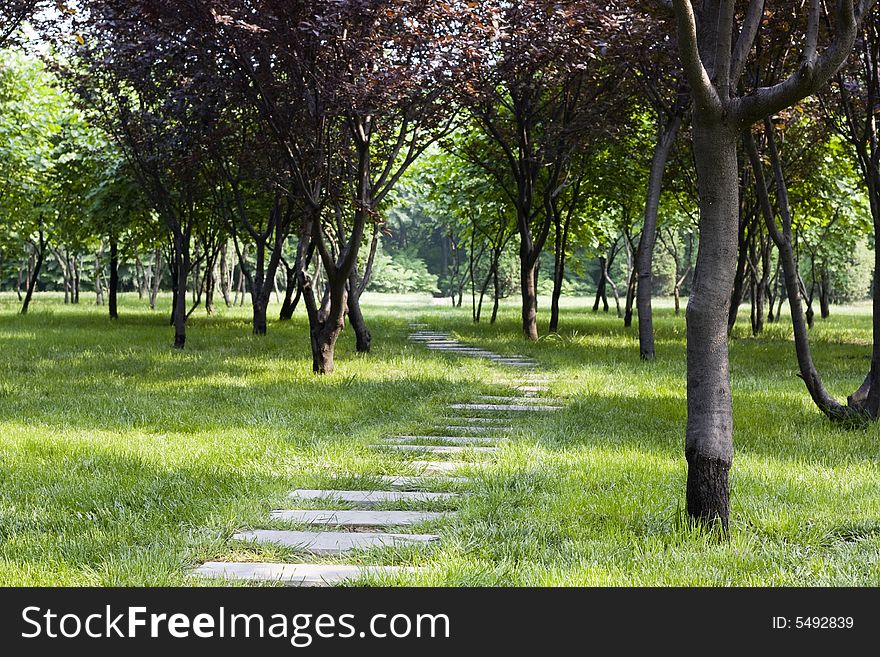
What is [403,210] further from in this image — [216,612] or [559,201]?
[216,612]

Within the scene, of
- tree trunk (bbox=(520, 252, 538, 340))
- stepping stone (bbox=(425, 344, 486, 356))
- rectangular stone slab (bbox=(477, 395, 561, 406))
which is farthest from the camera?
tree trunk (bbox=(520, 252, 538, 340))

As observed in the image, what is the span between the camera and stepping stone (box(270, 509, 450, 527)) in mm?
4223

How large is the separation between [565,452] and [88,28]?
9.52m

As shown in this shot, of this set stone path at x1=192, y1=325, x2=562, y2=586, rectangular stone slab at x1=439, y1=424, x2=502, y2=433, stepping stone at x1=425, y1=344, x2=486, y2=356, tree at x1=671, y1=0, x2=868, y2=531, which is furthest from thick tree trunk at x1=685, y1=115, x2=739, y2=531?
stepping stone at x1=425, y1=344, x2=486, y2=356

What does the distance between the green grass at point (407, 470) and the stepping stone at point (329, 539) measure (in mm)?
102

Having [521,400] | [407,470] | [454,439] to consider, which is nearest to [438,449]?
[454,439]

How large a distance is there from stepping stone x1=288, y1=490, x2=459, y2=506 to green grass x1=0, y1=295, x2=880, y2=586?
190mm

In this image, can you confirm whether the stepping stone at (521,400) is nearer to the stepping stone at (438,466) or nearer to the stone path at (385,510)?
the stone path at (385,510)

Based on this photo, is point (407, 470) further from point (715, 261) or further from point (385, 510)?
point (715, 261)

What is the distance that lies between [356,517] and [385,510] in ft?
0.72

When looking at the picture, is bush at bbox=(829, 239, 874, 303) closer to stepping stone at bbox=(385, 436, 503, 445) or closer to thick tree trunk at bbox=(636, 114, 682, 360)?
thick tree trunk at bbox=(636, 114, 682, 360)

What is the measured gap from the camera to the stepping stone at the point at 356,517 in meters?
4.22

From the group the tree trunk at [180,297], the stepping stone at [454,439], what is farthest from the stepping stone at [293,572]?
the tree trunk at [180,297]

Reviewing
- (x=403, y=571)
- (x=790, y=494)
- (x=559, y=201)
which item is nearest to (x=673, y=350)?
(x=559, y=201)
